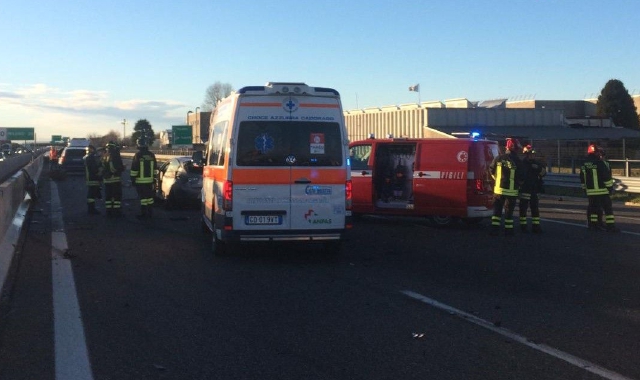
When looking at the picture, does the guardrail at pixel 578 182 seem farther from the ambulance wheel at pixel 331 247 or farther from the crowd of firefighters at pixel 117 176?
the ambulance wheel at pixel 331 247

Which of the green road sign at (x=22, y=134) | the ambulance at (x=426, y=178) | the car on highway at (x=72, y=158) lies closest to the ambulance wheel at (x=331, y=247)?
the ambulance at (x=426, y=178)

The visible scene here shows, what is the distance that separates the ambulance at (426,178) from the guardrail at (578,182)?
38.1 ft

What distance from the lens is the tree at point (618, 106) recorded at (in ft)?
246

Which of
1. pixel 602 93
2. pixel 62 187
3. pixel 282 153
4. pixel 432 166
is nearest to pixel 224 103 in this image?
pixel 282 153

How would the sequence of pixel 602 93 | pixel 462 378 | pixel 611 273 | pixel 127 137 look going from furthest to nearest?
1. pixel 127 137
2. pixel 602 93
3. pixel 611 273
4. pixel 462 378

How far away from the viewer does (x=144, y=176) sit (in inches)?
722

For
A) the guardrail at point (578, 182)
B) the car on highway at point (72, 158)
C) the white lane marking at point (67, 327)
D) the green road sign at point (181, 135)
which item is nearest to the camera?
the white lane marking at point (67, 327)

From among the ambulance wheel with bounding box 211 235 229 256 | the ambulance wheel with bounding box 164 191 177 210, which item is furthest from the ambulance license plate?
the ambulance wheel with bounding box 164 191 177 210

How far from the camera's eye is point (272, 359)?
21.1ft

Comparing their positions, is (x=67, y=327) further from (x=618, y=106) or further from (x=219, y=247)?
(x=618, y=106)

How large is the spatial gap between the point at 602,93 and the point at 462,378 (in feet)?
253

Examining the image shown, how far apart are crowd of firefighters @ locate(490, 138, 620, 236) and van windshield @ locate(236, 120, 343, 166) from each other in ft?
15.0

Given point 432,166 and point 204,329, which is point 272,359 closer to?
point 204,329

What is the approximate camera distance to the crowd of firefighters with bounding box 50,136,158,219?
1833 centimetres
